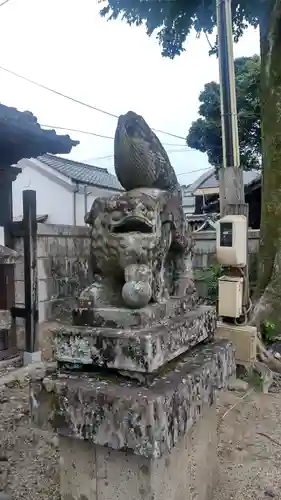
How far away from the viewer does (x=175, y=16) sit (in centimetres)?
900

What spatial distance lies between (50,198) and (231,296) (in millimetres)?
15205

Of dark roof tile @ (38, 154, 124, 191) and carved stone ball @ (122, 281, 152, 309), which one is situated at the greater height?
dark roof tile @ (38, 154, 124, 191)

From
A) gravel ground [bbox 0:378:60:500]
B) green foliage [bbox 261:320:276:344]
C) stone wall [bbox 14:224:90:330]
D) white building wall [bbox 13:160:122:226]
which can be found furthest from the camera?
white building wall [bbox 13:160:122:226]

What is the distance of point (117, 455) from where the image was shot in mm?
1804

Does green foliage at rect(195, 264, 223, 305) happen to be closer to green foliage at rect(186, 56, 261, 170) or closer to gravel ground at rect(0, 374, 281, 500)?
gravel ground at rect(0, 374, 281, 500)

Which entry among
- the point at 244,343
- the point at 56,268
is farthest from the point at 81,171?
the point at 244,343

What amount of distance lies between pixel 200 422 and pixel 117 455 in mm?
607

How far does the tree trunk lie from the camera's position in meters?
6.09

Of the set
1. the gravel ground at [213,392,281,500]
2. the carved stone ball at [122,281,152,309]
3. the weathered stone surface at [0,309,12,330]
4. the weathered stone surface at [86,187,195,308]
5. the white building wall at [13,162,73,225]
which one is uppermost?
the white building wall at [13,162,73,225]

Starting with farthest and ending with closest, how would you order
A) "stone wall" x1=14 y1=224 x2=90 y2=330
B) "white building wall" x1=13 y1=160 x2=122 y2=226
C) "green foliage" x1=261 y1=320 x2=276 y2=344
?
"white building wall" x1=13 y1=160 x2=122 y2=226 → "green foliage" x1=261 y1=320 x2=276 y2=344 → "stone wall" x1=14 y1=224 x2=90 y2=330

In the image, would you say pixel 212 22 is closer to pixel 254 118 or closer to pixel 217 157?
pixel 254 118

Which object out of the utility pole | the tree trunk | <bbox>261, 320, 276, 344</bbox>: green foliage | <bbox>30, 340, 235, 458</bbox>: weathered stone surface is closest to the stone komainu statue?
<bbox>30, 340, 235, 458</bbox>: weathered stone surface

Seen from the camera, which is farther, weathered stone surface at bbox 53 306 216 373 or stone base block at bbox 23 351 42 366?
stone base block at bbox 23 351 42 366

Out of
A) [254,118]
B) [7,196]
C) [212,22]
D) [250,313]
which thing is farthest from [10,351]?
[254,118]
